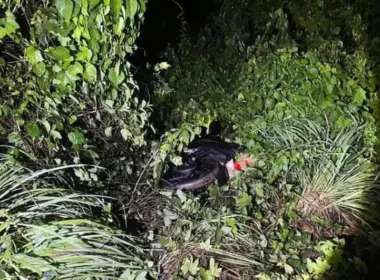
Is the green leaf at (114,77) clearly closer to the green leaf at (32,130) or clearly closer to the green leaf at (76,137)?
the green leaf at (76,137)

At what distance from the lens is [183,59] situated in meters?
5.07

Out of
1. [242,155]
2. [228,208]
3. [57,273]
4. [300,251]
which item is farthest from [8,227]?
[242,155]

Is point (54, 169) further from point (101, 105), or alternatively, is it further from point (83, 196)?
point (101, 105)

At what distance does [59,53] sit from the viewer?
2.31 meters

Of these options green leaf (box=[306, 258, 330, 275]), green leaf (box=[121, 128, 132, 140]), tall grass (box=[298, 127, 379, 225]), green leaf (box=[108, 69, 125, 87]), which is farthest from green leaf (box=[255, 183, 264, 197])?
green leaf (box=[108, 69, 125, 87])

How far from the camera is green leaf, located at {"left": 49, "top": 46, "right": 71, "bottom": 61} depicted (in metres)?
2.30

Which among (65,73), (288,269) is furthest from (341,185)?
(65,73)

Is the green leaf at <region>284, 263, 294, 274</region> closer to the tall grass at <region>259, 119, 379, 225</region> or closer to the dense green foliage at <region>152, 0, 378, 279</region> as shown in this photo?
the dense green foliage at <region>152, 0, 378, 279</region>

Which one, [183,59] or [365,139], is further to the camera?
[183,59]

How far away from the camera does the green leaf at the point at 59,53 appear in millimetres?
2305

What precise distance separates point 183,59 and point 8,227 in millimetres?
3295

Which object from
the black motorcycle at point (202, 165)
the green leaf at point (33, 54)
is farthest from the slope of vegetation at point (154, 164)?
the black motorcycle at point (202, 165)

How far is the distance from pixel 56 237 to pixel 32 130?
0.50m

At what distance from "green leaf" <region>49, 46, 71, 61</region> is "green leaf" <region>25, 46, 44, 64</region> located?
0.16 feet
